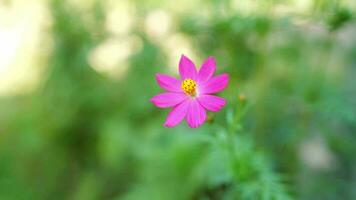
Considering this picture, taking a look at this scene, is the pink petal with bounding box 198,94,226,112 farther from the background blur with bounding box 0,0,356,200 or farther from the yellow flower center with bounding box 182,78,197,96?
the background blur with bounding box 0,0,356,200

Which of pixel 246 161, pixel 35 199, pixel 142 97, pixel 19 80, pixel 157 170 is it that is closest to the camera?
pixel 246 161

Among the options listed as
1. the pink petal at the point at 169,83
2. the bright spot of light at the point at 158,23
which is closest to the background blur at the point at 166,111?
the bright spot of light at the point at 158,23

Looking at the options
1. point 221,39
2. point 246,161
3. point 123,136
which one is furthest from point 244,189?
point 123,136

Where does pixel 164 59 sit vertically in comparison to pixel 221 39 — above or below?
above

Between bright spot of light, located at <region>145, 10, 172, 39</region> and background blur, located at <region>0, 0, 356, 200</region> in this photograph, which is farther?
bright spot of light, located at <region>145, 10, 172, 39</region>

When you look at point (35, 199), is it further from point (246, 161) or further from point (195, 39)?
point (246, 161)

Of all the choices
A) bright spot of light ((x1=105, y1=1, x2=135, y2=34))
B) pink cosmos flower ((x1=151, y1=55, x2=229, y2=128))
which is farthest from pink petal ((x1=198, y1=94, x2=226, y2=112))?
bright spot of light ((x1=105, y1=1, x2=135, y2=34))

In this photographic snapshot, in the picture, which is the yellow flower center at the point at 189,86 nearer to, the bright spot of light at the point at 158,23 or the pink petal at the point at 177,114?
the pink petal at the point at 177,114
